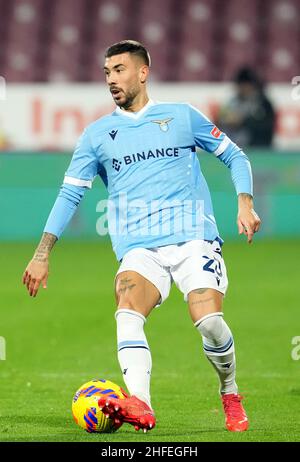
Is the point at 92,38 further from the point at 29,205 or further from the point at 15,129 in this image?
the point at 29,205

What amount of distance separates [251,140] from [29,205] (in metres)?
3.53

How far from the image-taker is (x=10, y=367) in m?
8.97

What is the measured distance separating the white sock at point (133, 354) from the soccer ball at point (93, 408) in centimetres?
22

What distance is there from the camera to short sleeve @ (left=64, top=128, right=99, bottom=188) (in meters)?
6.43

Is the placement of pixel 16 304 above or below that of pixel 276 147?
below

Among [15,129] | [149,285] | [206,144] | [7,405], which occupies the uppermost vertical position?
[15,129]

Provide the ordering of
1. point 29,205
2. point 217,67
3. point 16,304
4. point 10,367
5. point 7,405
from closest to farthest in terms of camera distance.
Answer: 1. point 7,405
2. point 10,367
3. point 16,304
4. point 29,205
5. point 217,67

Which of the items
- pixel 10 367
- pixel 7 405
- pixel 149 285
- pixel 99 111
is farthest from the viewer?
pixel 99 111

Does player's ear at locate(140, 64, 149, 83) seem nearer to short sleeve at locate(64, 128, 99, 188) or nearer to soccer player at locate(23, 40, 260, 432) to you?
soccer player at locate(23, 40, 260, 432)

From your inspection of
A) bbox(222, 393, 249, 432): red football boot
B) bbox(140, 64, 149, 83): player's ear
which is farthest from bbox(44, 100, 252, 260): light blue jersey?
bbox(222, 393, 249, 432): red football boot

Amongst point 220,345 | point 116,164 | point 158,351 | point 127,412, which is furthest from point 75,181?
point 158,351

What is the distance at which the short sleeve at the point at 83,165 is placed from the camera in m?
6.43

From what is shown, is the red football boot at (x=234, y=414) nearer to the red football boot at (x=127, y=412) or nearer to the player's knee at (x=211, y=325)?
the player's knee at (x=211, y=325)

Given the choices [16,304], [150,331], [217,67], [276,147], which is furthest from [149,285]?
[217,67]
